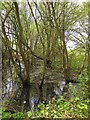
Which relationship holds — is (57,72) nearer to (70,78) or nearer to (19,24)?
(70,78)

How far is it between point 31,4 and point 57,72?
0.79 m

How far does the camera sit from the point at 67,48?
222 centimetres

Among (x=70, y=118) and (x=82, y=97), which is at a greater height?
(x=82, y=97)

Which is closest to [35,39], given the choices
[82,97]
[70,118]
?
[82,97]

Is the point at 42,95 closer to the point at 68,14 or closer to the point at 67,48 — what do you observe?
the point at 67,48

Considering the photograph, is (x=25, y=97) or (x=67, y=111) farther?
(x=25, y=97)

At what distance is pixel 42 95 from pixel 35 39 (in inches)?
29.0

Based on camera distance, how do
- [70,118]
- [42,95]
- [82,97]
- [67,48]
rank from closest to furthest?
1. [70,118]
2. [82,97]
3. [42,95]
4. [67,48]

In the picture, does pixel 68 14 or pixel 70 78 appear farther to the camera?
pixel 68 14

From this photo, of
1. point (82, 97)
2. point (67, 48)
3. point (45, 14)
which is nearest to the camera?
point (82, 97)

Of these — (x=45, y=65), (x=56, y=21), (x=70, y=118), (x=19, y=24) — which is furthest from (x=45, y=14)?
(x=70, y=118)

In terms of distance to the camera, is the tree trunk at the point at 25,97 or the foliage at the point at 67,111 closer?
the foliage at the point at 67,111

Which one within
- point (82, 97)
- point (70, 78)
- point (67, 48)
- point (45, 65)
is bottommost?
point (82, 97)

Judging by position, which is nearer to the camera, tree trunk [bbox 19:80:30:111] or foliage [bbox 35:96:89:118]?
foliage [bbox 35:96:89:118]
